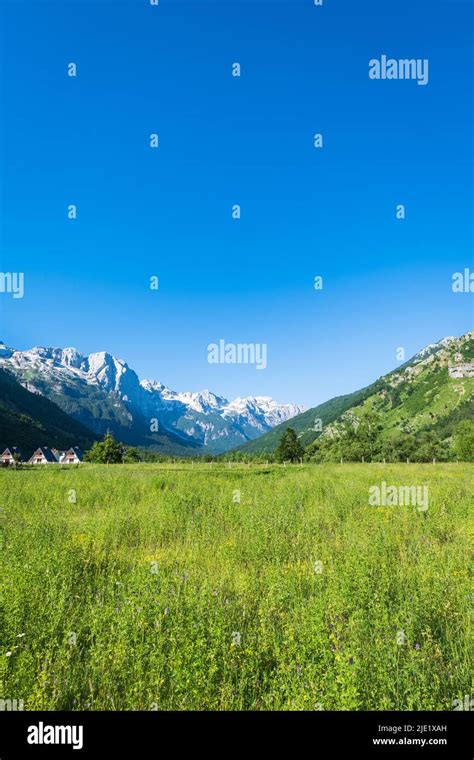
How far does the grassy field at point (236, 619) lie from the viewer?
3318 mm

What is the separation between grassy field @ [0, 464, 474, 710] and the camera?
10.9ft

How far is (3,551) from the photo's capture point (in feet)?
21.5

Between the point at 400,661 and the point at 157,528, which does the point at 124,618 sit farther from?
the point at 157,528

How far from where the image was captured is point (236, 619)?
14.8 feet
